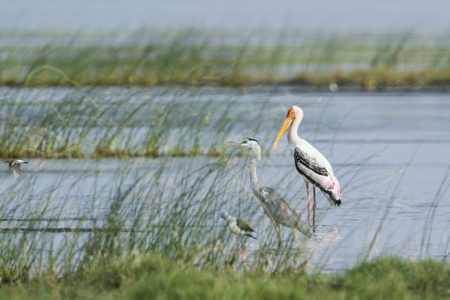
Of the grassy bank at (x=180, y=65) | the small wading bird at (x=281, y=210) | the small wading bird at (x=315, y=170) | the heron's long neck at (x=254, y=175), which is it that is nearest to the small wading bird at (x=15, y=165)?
the heron's long neck at (x=254, y=175)

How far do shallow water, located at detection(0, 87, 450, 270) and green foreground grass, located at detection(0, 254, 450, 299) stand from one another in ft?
0.99

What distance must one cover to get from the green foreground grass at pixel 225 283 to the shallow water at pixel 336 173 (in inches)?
11.9

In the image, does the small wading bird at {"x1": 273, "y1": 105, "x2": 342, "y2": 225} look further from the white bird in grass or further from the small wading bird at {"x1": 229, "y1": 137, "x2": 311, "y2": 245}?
the white bird in grass

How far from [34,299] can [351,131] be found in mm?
11556

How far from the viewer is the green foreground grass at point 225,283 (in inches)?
202

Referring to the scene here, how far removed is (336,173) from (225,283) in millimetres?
6435

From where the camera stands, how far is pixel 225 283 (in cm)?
530

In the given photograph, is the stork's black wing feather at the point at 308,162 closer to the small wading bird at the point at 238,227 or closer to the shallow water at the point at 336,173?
the shallow water at the point at 336,173

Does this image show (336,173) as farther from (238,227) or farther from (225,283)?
(225,283)

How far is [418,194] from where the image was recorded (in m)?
9.79

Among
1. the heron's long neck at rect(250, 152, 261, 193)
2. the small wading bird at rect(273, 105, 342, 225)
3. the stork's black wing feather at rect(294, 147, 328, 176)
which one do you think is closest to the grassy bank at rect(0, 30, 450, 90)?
the small wading bird at rect(273, 105, 342, 225)

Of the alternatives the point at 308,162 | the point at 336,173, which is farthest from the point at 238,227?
the point at 336,173

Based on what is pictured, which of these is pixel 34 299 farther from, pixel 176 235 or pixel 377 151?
pixel 377 151

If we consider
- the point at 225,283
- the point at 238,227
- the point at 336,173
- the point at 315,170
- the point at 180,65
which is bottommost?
the point at 180,65
